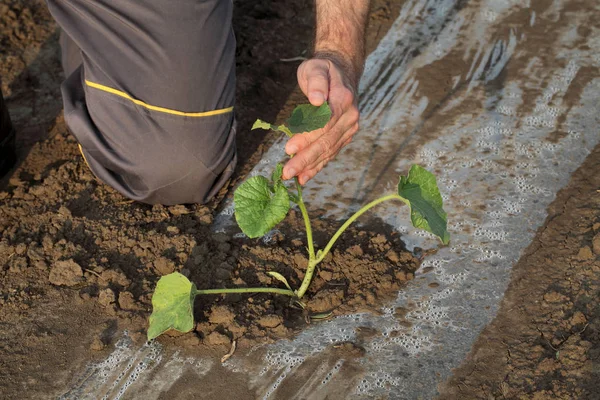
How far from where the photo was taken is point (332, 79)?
1.87m

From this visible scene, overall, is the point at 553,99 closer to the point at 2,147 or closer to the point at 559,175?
the point at 559,175

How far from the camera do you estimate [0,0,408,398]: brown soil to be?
1815 mm

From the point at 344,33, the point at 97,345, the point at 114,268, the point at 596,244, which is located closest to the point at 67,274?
the point at 114,268

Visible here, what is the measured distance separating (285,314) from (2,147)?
3.75 ft

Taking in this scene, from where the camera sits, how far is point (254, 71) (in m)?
2.77

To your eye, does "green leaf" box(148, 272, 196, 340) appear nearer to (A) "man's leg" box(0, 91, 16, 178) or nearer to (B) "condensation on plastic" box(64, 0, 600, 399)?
(B) "condensation on plastic" box(64, 0, 600, 399)

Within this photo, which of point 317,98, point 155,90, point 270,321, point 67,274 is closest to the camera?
point 317,98

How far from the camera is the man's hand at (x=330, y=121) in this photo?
1.80 m

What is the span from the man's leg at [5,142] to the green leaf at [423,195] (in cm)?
138

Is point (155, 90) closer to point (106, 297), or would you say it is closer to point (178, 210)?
point (178, 210)

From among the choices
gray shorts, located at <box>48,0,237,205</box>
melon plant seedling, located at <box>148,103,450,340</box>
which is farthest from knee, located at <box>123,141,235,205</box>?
melon plant seedling, located at <box>148,103,450,340</box>

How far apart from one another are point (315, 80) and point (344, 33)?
13.8 inches

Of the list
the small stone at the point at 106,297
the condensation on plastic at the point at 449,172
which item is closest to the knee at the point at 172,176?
the condensation on plastic at the point at 449,172

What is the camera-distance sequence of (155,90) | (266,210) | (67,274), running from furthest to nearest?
(155,90), (67,274), (266,210)
